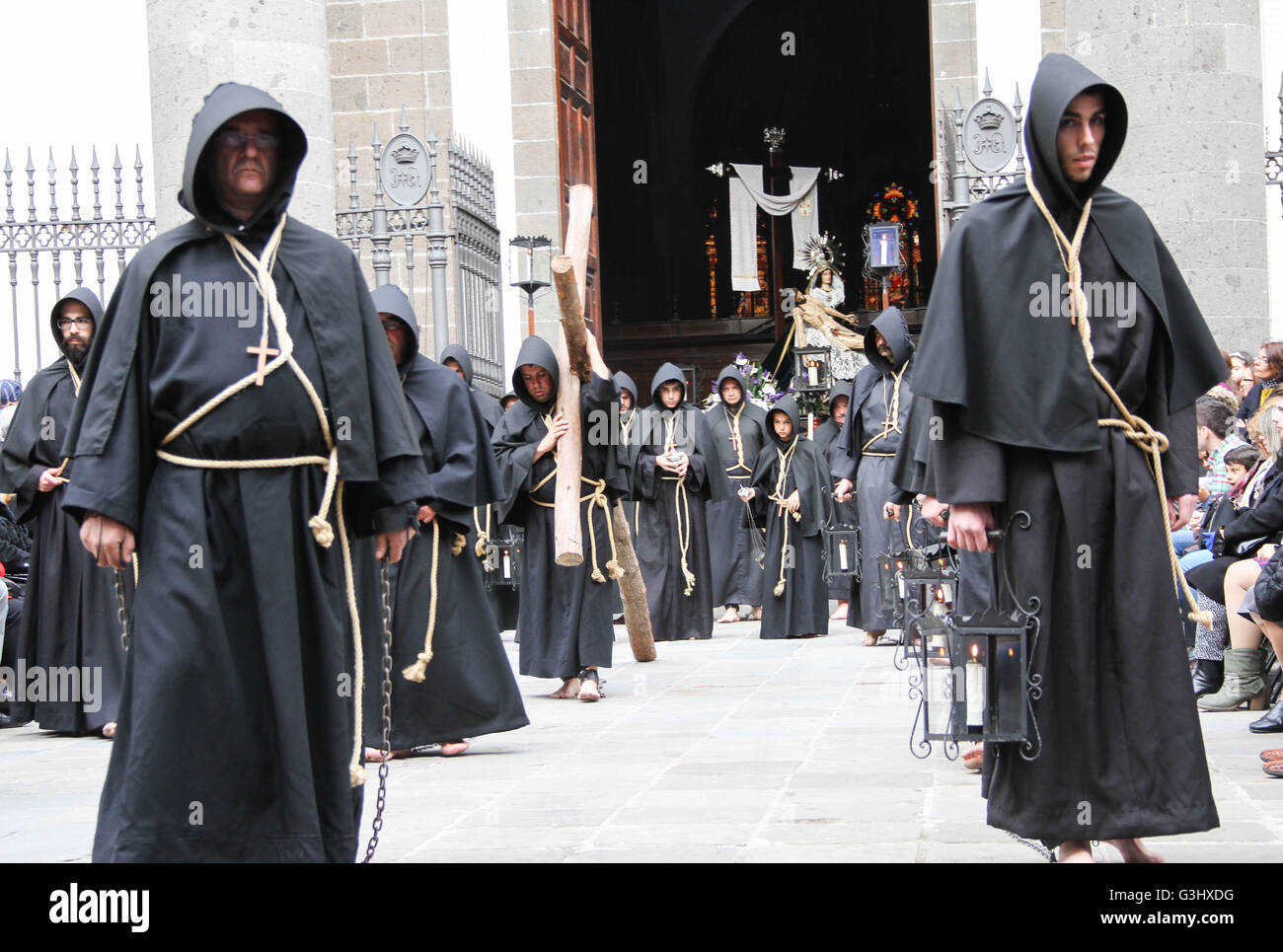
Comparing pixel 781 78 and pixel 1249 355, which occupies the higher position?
pixel 781 78

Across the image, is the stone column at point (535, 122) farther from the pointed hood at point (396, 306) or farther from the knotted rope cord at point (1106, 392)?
the knotted rope cord at point (1106, 392)

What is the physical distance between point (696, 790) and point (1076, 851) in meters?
2.14

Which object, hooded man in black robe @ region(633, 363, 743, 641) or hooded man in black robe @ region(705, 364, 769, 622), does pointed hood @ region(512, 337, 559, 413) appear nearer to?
hooded man in black robe @ region(633, 363, 743, 641)

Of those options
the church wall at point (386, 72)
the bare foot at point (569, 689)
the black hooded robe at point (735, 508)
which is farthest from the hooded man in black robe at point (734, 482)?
the bare foot at point (569, 689)

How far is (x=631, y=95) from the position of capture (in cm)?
3122

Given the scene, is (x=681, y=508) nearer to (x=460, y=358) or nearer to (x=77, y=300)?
(x=460, y=358)

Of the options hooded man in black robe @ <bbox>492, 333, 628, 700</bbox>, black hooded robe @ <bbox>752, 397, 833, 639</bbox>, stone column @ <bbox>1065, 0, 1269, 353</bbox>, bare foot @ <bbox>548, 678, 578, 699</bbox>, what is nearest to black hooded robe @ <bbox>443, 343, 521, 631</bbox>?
hooded man in black robe @ <bbox>492, 333, 628, 700</bbox>

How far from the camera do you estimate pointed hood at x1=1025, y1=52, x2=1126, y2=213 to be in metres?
4.93

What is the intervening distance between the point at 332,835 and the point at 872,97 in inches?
1196

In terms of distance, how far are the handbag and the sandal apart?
4048 mm

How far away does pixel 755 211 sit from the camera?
104ft

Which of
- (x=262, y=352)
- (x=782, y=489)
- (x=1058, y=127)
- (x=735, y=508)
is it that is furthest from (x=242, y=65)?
(x=1058, y=127)

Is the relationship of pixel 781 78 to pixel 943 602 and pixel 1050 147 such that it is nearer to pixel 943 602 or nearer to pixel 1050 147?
pixel 943 602

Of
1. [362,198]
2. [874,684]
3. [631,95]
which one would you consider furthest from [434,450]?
[631,95]
